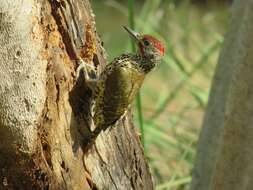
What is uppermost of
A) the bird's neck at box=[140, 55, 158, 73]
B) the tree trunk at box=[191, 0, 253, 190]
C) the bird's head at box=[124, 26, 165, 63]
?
the bird's head at box=[124, 26, 165, 63]

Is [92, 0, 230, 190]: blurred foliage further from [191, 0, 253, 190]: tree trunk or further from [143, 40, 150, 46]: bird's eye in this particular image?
[143, 40, 150, 46]: bird's eye

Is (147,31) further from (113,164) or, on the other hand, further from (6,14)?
(6,14)

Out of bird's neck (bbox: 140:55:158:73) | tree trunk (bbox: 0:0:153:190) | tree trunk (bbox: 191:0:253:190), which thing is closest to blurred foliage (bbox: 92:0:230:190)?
tree trunk (bbox: 191:0:253:190)

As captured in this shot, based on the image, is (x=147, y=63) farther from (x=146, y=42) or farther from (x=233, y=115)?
(x=233, y=115)

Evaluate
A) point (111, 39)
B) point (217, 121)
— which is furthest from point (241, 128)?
point (111, 39)

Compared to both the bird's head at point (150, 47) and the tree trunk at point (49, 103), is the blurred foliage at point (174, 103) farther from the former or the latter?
the tree trunk at point (49, 103)

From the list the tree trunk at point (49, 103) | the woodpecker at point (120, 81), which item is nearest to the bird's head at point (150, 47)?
the woodpecker at point (120, 81)

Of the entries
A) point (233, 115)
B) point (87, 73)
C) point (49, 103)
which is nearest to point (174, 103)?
point (233, 115)

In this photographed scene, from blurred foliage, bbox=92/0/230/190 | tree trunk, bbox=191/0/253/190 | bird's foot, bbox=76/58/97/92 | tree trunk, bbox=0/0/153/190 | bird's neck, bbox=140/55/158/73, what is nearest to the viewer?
tree trunk, bbox=0/0/153/190
